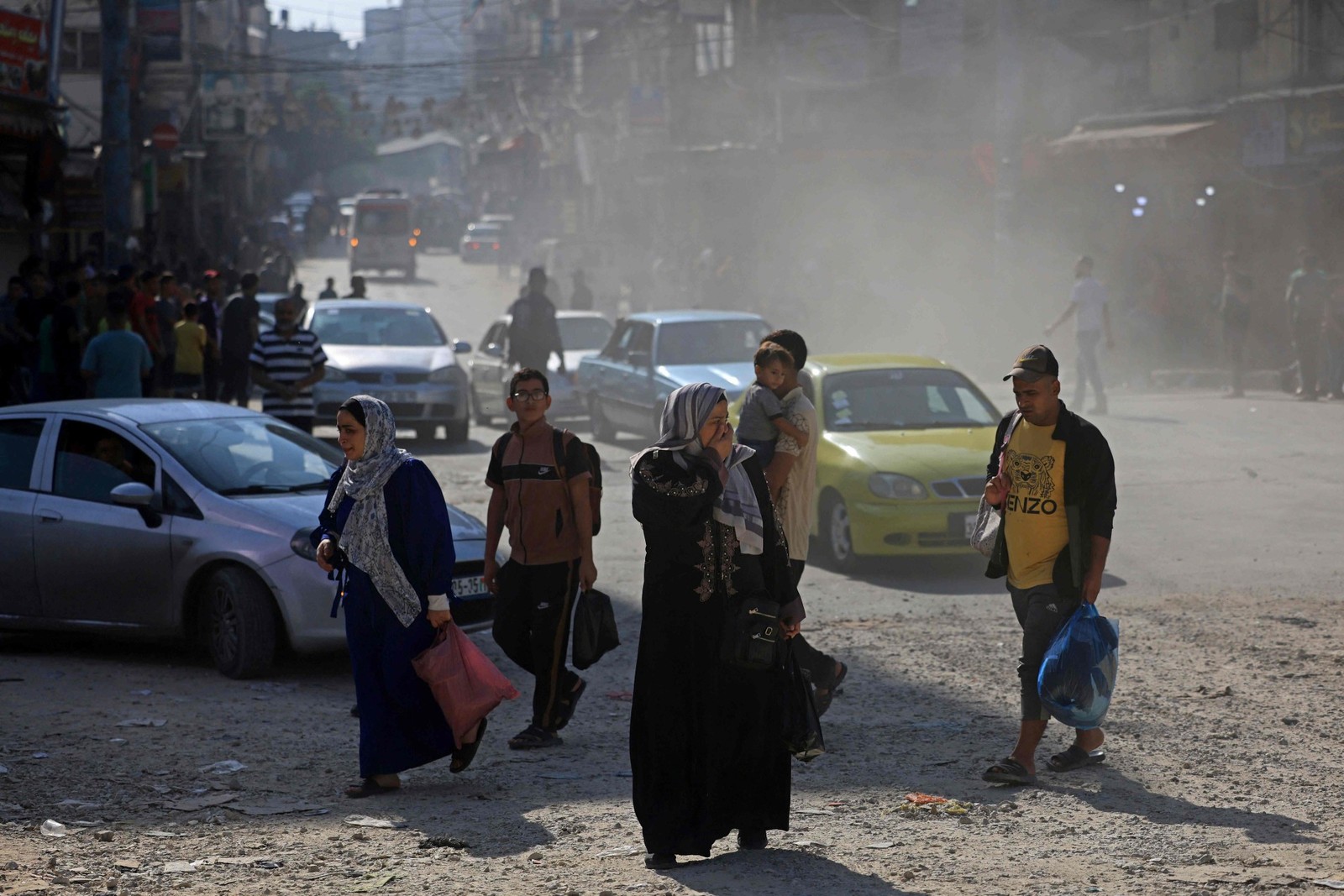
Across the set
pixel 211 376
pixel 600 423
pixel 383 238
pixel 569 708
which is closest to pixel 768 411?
pixel 569 708

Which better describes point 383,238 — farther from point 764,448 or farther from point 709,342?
point 764,448

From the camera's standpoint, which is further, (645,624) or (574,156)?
(574,156)

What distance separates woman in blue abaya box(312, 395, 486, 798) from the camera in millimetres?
6344

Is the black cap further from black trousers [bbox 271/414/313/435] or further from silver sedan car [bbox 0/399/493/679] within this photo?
black trousers [bbox 271/414/313/435]

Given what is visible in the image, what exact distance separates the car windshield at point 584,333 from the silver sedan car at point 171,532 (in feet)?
43.9

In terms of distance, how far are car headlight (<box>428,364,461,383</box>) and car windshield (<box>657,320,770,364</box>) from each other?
281cm

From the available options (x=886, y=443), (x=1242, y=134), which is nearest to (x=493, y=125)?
(x=1242, y=134)

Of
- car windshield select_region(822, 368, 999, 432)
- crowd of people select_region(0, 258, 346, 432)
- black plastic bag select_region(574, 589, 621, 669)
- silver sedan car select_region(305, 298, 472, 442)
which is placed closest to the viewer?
black plastic bag select_region(574, 589, 621, 669)

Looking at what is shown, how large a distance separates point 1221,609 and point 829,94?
34281 mm

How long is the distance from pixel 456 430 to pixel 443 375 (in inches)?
28.7

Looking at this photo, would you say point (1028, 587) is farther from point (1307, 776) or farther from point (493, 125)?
point (493, 125)

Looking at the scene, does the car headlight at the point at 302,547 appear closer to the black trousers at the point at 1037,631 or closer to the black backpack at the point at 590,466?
the black backpack at the point at 590,466

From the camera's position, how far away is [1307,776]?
253 inches

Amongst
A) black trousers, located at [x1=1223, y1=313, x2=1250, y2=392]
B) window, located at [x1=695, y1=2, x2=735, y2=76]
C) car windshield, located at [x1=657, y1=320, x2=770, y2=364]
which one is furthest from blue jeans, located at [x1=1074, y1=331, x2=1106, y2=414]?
window, located at [x1=695, y1=2, x2=735, y2=76]
